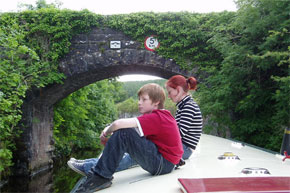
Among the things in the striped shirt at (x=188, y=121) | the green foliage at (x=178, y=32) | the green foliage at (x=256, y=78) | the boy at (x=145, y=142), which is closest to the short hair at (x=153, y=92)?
the boy at (x=145, y=142)

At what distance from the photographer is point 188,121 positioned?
2111mm

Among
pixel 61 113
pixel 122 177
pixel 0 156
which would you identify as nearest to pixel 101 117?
pixel 61 113

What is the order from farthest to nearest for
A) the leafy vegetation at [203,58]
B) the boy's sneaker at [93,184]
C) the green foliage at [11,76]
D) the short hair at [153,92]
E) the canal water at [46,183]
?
the canal water at [46,183], the green foliage at [11,76], the leafy vegetation at [203,58], the short hair at [153,92], the boy's sneaker at [93,184]

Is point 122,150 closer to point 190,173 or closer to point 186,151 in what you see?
point 190,173

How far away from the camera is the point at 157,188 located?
4.52ft

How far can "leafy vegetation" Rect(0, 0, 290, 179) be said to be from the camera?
12.5 ft

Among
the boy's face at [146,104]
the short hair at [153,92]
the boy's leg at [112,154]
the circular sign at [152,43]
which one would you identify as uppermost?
the circular sign at [152,43]

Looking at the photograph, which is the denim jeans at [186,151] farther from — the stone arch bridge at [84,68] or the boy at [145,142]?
the stone arch bridge at [84,68]

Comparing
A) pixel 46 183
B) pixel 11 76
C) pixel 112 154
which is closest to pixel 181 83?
pixel 112 154

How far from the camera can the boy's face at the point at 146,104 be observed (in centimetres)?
174

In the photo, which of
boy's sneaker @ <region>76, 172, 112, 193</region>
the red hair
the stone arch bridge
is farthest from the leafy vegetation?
boy's sneaker @ <region>76, 172, 112, 193</region>

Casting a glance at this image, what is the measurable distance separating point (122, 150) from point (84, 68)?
4.51 meters

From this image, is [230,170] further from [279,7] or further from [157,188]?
[279,7]

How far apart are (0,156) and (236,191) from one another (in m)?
4.89
